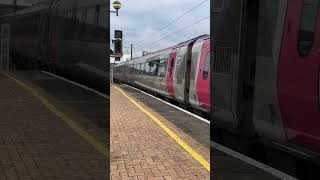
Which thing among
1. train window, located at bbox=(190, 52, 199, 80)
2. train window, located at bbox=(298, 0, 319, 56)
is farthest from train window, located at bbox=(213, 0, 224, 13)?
train window, located at bbox=(190, 52, 199, 80)

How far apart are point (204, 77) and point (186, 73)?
253cm

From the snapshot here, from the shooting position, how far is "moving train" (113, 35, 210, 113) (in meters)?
13.6

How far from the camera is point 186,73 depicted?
16062 millimetres

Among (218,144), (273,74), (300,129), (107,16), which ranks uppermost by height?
(107,16)

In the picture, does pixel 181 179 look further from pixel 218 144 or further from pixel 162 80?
pixel 162 80

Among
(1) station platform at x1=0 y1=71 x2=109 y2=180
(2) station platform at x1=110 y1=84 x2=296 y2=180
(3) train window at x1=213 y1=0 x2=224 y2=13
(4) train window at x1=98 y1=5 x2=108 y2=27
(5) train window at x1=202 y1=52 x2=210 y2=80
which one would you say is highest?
(3) train window at x1=213 y1=0 x2=224 y2=13

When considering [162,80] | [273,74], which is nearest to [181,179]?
[273,74]

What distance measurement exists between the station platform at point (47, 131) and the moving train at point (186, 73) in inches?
368

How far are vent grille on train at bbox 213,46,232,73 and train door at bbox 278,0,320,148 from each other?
2324 millimetres

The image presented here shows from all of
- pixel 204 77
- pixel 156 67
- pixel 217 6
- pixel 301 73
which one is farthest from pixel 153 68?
pixel 301 73

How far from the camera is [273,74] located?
6.92m

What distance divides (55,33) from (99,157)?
97 cm

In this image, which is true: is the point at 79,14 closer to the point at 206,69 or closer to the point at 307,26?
the point at 307,26

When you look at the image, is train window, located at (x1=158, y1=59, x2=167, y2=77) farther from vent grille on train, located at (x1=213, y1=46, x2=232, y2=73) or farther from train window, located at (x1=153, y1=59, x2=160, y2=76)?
vent grille on train, located at (x1=213, y1=46, x2=232, y2=73)
